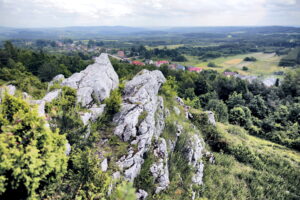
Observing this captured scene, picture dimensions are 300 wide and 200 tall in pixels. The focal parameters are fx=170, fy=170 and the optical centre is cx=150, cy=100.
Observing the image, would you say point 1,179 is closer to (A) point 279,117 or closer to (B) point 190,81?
(A) point 279,117

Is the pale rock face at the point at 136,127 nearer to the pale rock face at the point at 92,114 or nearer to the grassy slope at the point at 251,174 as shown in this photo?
the pale rock face at the point at 92,114

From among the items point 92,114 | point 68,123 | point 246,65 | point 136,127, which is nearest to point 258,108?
point 136,127

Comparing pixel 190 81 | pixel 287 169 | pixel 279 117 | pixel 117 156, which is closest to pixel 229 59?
pixel 190 81

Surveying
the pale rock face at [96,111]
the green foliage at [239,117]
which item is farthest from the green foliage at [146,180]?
the green foliage at [239,117]

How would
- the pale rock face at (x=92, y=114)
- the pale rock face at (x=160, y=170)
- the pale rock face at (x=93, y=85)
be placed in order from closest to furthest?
1. the pale rock face at (x=160, y=170)
2. the pale rock face at (x=92, y=114)
3. the pale rock face at (x=93, y=85)

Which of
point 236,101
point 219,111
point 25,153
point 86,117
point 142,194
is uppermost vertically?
point 25,153

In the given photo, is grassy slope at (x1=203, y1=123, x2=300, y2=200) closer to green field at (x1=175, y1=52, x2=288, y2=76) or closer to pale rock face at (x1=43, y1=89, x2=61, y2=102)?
pale rock face at (x1=43, y1=89, x2=61, y2=102)

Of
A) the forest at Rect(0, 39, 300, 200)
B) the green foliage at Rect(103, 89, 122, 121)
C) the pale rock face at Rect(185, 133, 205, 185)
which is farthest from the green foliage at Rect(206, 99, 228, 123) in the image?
the green foliage at Rect(103, 89, 122, 121)

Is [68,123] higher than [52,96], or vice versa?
[52,96]

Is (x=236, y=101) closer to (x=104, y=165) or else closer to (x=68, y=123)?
(x=104, y=165)
